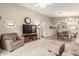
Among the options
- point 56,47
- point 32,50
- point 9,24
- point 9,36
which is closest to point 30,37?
point 32,50

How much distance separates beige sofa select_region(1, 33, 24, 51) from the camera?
3.09m

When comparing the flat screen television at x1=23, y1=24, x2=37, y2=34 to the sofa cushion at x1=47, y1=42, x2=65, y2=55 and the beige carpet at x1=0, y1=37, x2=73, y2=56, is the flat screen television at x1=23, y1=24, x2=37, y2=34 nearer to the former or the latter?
the beige carpet at x1=0, y1=37, x2=73, y2=56

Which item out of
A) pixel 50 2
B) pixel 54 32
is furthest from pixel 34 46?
pixel 50 2

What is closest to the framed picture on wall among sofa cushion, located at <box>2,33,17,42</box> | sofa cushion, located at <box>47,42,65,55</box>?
sofa cushion, located at <box>2,33,17,42</box>

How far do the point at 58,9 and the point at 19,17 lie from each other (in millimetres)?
1158

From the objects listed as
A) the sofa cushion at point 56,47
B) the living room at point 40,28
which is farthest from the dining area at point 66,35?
the sofa cushion at point 56,47

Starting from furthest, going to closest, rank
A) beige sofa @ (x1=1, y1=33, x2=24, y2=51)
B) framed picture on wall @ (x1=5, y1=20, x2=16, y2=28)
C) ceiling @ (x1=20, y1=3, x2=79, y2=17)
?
beige sofa @ (x1=1, y1=33, x2=24, y2=51)
framed picture on wall @ (x1=5, y1=20, x2=16, y2=28)
ceiling @ (x1=20, y1=3, x2=79, y2=17)

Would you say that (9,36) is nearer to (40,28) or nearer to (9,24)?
(9,24)

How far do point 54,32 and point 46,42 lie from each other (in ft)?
1.26

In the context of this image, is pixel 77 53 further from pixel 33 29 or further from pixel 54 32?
pixel 33 29

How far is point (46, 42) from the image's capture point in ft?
10.1

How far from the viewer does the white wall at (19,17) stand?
2938mm

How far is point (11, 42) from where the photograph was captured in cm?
321

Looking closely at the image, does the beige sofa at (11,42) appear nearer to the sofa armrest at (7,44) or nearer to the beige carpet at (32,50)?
the sofa armrest at (7,44)
